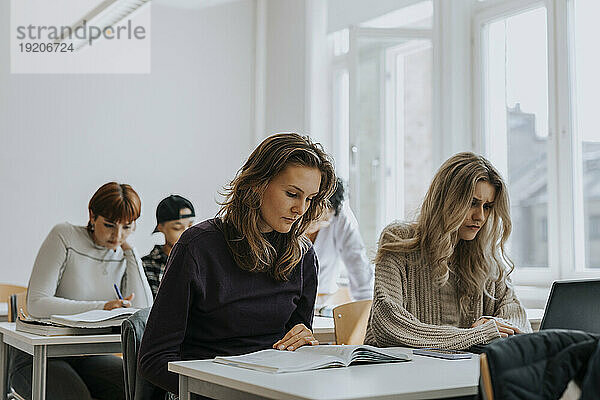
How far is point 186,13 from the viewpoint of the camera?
19.5 ft

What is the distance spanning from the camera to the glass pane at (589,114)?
158 inches

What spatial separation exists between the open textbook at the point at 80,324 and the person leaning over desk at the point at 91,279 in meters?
0.26

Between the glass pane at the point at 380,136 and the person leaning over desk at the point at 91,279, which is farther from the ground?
the glass pane at the point at 380,136

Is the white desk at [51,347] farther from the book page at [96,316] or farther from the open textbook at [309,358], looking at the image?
the open textbook at [309,358]

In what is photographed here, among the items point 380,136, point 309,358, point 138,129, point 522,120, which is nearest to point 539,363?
point 309,358

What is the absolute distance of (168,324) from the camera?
6.70ft

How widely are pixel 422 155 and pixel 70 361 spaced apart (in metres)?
3.34

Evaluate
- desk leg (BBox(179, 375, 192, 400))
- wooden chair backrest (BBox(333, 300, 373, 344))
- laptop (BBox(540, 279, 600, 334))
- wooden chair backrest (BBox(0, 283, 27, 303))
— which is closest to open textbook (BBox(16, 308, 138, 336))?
wooden chair backrest (BBox(333, 300, 373, 344))

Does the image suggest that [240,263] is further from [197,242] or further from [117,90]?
[117,90]

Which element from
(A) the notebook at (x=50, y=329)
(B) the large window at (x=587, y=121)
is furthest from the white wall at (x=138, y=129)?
(B) the large window at (x=587, y=121)

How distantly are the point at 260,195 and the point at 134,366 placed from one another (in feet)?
2.01

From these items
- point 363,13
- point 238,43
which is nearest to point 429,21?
point 363,13

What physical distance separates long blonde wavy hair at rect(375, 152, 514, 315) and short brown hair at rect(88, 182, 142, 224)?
1314 mm

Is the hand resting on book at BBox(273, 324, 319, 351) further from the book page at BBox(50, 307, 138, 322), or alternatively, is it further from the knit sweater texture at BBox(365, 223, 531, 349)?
the book page at BBox(50, 307, 138, 322)
